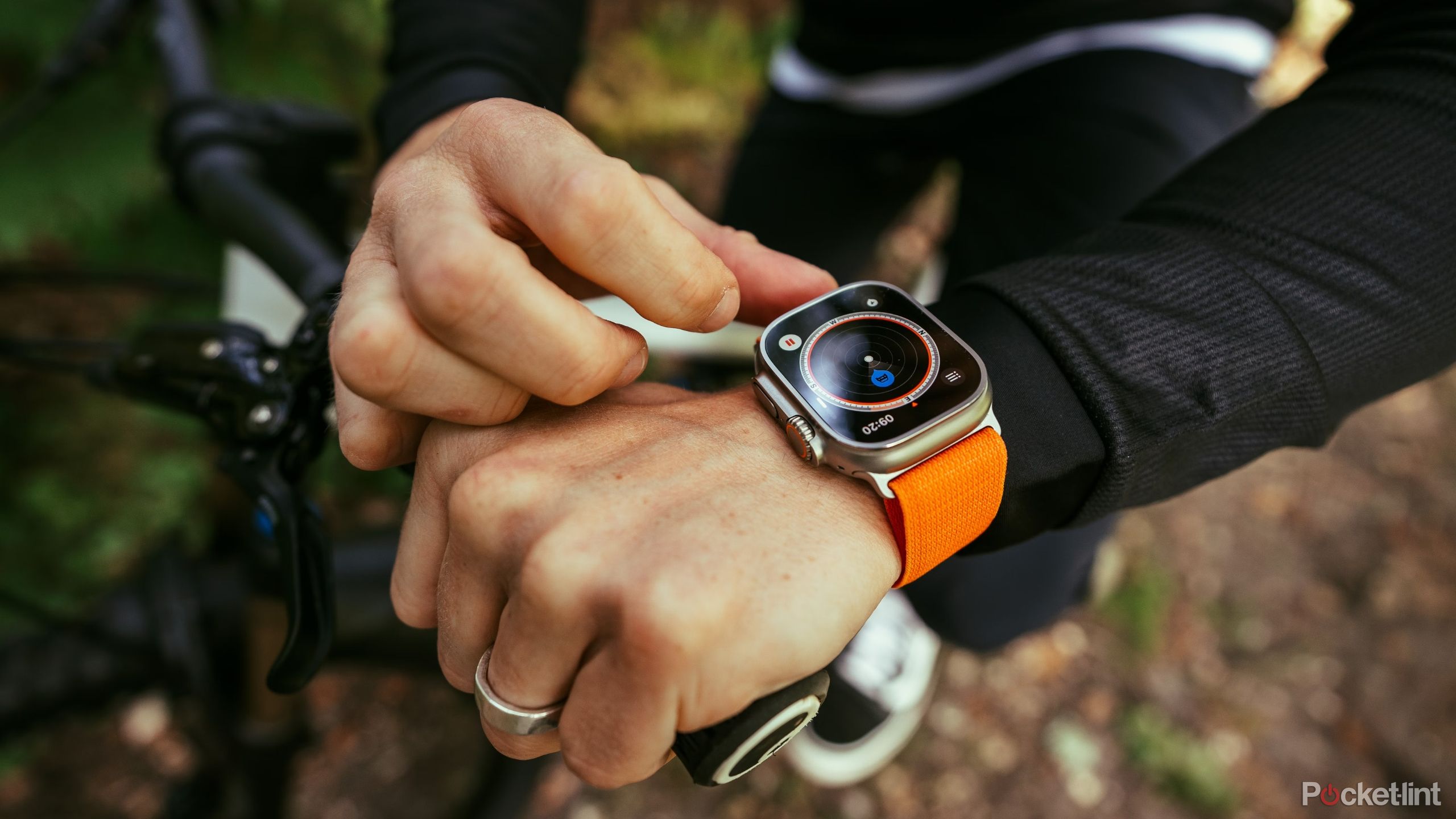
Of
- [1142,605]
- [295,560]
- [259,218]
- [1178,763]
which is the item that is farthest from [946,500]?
[1142,605]

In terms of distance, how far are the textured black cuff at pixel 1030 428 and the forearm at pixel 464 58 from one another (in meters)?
0.99

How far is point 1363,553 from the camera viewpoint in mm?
3207

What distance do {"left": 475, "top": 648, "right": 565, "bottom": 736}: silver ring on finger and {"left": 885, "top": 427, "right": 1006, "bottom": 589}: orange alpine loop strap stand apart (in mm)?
416

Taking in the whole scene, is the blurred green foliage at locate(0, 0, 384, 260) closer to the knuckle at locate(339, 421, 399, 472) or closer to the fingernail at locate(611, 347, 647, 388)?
the knuckle at locate(339, 421, 399, 472)

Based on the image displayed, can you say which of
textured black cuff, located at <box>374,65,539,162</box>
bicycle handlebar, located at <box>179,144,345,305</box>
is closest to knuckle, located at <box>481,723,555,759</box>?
bicycle handlebar, located at <box>179,144,345,305</box>

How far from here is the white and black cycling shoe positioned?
2.33m

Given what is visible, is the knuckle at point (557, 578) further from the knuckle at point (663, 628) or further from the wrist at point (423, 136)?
the wrist at point (423, 136)

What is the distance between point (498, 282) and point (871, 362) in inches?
19.0

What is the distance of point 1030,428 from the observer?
1.01 m

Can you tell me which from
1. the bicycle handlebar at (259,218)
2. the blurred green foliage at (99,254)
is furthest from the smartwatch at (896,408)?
the blurred green foliage at (99,254)

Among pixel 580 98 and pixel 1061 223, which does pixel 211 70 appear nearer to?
pixel 1061 223

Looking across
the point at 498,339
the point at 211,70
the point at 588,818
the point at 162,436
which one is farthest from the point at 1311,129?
the point at 162,436

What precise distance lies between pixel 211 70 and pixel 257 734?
145cm

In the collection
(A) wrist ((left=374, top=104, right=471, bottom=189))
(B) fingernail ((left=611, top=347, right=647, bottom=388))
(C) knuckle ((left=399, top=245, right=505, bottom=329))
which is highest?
(C) knuckle ((left=399, top=245, right=505, bottom=329))
